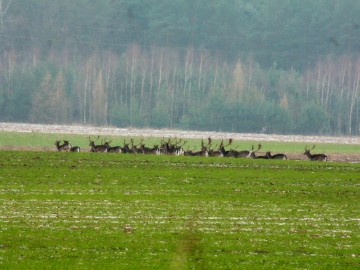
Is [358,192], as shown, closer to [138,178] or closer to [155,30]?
[138,178]

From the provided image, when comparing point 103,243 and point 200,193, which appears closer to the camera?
point 103,243

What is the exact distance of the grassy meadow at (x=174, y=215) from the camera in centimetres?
1480

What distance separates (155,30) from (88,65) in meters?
17.0

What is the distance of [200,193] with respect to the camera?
25.6m

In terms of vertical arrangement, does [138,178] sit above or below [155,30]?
below

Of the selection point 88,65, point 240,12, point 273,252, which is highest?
point 240,12

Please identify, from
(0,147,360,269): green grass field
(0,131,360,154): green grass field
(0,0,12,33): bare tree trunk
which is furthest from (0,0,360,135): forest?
(0,147,360,269): green grass field

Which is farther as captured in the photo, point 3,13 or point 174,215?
point 3,13

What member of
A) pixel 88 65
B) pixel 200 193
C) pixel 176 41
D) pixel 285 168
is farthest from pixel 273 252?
pixel 176 41

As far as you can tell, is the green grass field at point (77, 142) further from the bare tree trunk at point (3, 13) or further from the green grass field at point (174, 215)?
the bare tree trunk at point (3, 13)

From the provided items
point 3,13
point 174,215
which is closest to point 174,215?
point 174,215

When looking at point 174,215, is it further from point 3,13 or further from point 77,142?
point 3,13

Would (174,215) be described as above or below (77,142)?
below

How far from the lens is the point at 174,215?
20.2m
